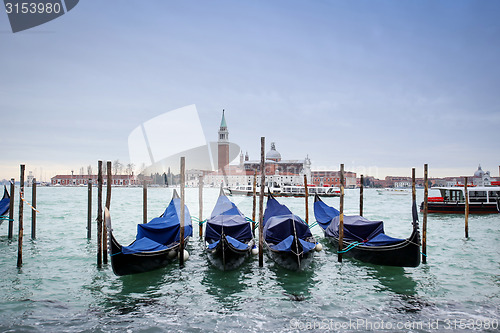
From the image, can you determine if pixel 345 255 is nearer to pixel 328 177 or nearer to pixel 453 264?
pixel 453 264

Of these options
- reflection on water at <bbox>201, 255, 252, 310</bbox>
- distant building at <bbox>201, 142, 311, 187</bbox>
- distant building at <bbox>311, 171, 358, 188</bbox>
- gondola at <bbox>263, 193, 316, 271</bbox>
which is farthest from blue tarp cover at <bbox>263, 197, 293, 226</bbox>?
distant building at <bbox>311, 171, 358, 188</bbox>

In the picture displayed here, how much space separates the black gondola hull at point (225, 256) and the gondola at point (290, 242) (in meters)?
0.82

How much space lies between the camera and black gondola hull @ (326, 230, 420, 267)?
699 centimetres

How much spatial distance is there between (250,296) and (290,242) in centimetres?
169

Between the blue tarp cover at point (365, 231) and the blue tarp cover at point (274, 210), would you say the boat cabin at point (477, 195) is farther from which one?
the blue tarp cover at point (365, 231)

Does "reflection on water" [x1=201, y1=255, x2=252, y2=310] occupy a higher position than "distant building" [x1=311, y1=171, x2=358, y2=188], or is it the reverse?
"distant building" [x1=311, y1=171, x2=358, y2=188]

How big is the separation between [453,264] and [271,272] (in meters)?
4.36

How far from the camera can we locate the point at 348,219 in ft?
30.0

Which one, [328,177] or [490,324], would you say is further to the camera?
[328,177]

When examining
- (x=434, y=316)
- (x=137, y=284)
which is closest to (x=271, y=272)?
(x=137, y=284)

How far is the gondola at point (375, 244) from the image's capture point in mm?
7016

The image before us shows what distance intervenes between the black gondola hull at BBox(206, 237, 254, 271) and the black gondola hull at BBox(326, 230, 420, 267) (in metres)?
2.76

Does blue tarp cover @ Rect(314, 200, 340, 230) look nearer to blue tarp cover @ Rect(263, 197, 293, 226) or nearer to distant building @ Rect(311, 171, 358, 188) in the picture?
blue tarp cover @ Rect(263, 197, 293, 226)

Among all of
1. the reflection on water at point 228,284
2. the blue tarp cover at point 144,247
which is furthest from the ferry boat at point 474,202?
the blue tarp cover at point 144,247
